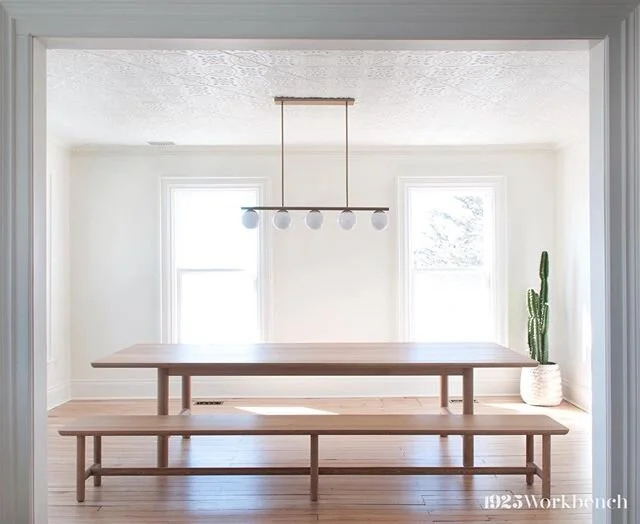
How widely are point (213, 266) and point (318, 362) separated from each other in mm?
2518

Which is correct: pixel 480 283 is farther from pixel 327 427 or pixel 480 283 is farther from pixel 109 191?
pixel 109 191

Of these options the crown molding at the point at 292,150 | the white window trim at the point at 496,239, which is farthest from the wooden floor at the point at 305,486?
the crown molding at the point at 292,150

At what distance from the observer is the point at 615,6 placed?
1917 mm

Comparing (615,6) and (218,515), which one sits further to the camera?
(218,515)

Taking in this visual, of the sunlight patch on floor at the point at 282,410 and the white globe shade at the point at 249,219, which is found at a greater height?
the white globe shade at the point at 249,219

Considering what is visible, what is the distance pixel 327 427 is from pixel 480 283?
3030 mm

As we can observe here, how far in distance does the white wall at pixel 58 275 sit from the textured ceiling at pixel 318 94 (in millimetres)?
A: 349

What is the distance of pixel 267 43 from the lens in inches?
78.0

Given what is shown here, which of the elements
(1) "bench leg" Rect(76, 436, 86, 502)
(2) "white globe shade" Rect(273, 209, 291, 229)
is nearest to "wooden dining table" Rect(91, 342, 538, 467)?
(1) "bench leg" Rect(76, 436, 86, 502)

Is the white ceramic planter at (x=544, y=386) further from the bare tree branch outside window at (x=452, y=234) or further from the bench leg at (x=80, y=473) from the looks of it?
the bench leg at (x=80, y=473)

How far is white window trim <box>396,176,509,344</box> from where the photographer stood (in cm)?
555

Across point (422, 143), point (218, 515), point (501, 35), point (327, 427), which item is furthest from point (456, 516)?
point (422, 143)

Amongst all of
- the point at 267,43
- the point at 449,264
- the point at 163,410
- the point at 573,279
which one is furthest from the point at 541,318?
the point at 267,43

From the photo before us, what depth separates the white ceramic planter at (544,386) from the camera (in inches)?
203
